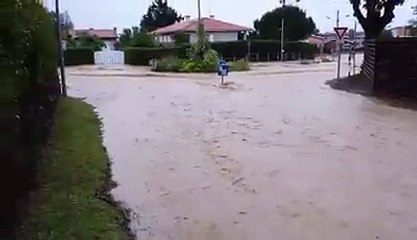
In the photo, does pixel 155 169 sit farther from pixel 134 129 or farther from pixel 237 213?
pixel 134 129

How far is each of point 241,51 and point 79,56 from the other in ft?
43.0

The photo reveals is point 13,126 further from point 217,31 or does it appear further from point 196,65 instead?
point 217,31

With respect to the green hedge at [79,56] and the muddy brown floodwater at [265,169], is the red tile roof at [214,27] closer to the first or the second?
the green hedge at [79,56]

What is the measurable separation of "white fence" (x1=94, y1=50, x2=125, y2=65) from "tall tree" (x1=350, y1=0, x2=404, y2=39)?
85.4 feet

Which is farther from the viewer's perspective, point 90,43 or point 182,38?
point 182,38

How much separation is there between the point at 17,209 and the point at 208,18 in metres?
66.6

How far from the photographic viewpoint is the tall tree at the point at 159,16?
8444 cm

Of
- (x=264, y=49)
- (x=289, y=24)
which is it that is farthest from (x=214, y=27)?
(x=264, y=49)

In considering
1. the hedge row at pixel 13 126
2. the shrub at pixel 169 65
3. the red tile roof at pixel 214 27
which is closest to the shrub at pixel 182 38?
the red tile roof at pixel 214 27

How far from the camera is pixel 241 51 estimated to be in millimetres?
54406

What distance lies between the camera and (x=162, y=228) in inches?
Result: 247

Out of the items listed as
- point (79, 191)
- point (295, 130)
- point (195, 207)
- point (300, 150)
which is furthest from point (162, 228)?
point (295, 130)

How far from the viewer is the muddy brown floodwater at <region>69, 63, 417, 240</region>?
6.36 meters

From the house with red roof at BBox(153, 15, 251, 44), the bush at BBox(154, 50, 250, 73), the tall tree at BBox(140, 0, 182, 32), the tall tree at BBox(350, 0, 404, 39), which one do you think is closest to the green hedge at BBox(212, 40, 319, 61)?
the house with red roof at BBox(153, 15, 251, 44)
